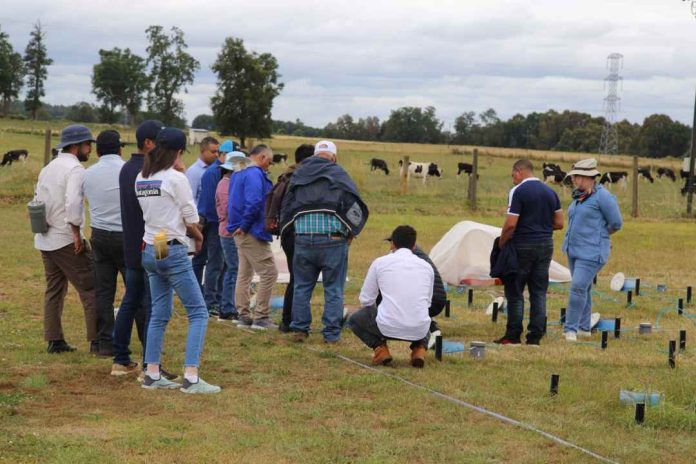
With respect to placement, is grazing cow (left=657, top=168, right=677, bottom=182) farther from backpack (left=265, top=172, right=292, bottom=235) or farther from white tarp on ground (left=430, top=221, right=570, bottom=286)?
backpack (left=265, top=172, right=292, bottom=235)

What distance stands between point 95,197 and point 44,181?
0.66 m

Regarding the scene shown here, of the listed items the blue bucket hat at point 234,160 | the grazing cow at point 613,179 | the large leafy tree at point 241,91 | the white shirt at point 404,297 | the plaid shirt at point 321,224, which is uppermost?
the large leafy tree at point 241,91

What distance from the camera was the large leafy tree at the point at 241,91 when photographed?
6988cm

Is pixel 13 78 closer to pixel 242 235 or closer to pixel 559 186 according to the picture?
pixel 559 186

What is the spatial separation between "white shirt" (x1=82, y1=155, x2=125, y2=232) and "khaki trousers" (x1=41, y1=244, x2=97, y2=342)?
59 cm

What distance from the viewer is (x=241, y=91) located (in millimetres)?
70188

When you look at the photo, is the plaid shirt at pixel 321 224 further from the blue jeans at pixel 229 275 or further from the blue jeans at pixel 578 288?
the blue jeans at pixel 578 288

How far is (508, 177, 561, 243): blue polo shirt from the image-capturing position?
9656 mm

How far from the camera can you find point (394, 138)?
109 meters

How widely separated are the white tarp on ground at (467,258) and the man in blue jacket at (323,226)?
4.78m

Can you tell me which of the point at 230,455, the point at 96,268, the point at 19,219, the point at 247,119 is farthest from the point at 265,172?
the point at 247,119

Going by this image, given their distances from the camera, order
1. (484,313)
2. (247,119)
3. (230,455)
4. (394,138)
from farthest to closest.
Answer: (394,138), (247,119), (484,313), (230,455)

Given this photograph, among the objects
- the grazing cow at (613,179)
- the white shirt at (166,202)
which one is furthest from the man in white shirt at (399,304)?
the grazing cow at (613,179)

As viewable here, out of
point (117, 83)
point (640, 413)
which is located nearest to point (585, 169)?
point (640, 413)
